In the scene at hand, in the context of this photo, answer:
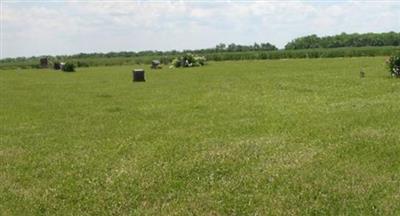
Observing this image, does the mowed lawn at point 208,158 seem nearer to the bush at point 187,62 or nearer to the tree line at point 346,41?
the bush at point 187,62

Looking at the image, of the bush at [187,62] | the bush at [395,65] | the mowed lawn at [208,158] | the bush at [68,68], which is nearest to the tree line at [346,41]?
the bush at [187,62]

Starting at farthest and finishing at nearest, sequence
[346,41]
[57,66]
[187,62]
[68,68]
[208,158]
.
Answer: [346,41] → [57,66] → [68,68] → [187,62] → [208,158]

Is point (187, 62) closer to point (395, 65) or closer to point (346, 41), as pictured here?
point (395, 65)

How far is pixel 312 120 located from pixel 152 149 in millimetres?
4829

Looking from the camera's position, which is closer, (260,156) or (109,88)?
(260,156)

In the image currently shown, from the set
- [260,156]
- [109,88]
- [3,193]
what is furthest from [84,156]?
[109,88]

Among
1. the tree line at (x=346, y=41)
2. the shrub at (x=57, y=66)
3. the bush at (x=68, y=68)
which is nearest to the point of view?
the bush at (x=68, y=68)

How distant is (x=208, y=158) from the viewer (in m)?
10.1

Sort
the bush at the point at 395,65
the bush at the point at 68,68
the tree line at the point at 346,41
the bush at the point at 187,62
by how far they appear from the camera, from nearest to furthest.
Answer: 1. the bush at the point at 395,65
2. the bush at the point at 187,62
3. the bush at the point at 68,68
4. the tree line at the point at 346,41

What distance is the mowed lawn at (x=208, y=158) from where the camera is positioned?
7.52 meters

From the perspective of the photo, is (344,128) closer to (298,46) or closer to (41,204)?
(41,204)

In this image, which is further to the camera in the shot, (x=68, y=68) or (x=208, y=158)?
(x=68, y=68)

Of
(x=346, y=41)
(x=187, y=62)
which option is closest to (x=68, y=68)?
(x=187, y=62)

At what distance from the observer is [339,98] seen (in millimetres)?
19047
